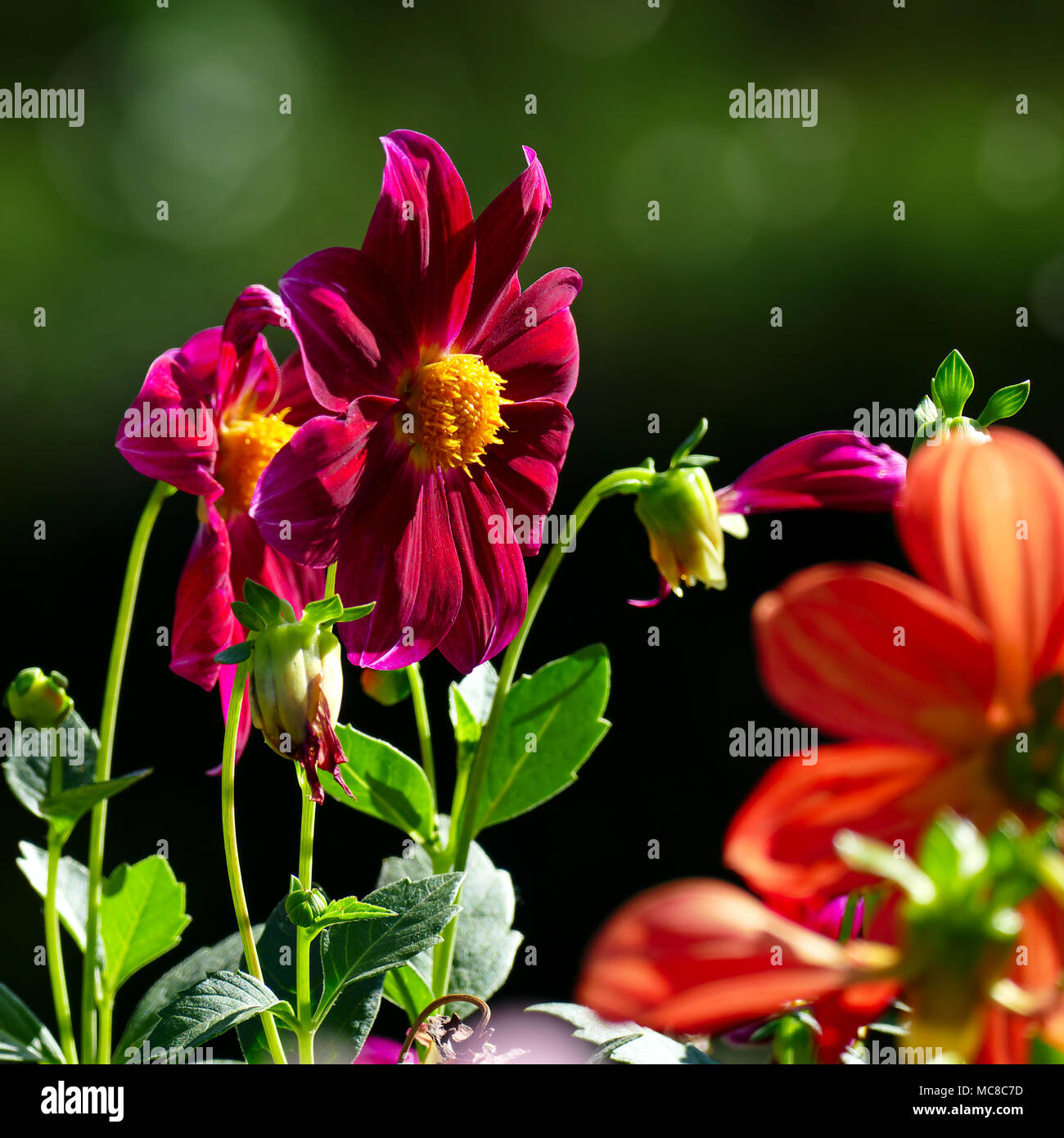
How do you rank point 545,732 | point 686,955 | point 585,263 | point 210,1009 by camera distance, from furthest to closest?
point 585,263
point 545,732
point 210,1009
point 686,955

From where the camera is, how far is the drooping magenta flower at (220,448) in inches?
12.1

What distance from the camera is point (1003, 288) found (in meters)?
1.15

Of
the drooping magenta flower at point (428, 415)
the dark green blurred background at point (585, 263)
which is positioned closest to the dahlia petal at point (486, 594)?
the drooping magenta flower at point (428, 415)

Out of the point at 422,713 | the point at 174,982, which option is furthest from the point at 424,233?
the point at 174,982

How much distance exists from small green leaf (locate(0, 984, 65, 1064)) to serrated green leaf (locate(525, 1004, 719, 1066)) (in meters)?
0.15

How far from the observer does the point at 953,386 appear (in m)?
0.31

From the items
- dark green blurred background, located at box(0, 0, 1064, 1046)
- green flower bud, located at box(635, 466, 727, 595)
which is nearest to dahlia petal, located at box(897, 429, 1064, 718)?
green flower bud, located at box(635, 466, 727, 595)

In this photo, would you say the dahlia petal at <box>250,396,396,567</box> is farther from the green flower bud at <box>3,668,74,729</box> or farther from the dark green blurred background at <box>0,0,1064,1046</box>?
the dark green blurred background at <box>0,0,1064,1046</box>

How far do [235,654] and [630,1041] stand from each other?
132mm

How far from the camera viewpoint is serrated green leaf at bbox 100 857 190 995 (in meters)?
0.37

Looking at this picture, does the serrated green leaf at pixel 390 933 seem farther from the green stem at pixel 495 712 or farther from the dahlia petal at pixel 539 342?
the dahlia petal at pixel 539 342

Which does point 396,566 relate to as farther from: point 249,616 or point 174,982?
point 174,982
